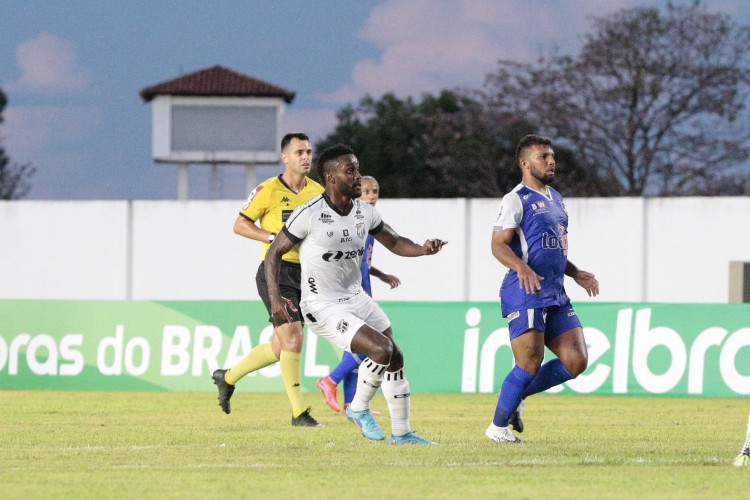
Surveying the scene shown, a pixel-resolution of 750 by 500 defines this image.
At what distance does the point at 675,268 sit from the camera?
2917 centimetres

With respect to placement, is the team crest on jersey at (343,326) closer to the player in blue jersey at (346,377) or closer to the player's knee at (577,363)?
the player's knee at (577,363)

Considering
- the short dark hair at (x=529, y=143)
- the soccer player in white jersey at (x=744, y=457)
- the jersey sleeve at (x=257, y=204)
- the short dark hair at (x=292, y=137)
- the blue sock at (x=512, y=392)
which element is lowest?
the soccer player in white jersey at (x=744, y=457)

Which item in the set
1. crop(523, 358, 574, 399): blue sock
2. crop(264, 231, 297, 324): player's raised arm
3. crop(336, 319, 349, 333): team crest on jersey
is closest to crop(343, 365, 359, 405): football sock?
crop(523, 358, 574, 399): blue sock

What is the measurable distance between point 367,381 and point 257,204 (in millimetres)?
2741

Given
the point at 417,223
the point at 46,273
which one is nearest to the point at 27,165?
the point at 46,273

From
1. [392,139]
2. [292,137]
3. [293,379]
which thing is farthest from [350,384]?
[392,139]

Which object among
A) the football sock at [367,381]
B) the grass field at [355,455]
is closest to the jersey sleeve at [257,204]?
the grass field at [355,455]

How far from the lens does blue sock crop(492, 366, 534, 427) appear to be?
32.4 ft

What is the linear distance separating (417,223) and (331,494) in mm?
21781

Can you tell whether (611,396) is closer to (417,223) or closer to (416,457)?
(416,457)

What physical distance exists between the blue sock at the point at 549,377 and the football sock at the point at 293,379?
2.39 meters

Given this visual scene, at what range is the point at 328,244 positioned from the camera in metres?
9.66

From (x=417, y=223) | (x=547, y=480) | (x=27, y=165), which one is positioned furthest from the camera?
(x=27, y=165)

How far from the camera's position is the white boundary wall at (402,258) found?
28969 millimetres
